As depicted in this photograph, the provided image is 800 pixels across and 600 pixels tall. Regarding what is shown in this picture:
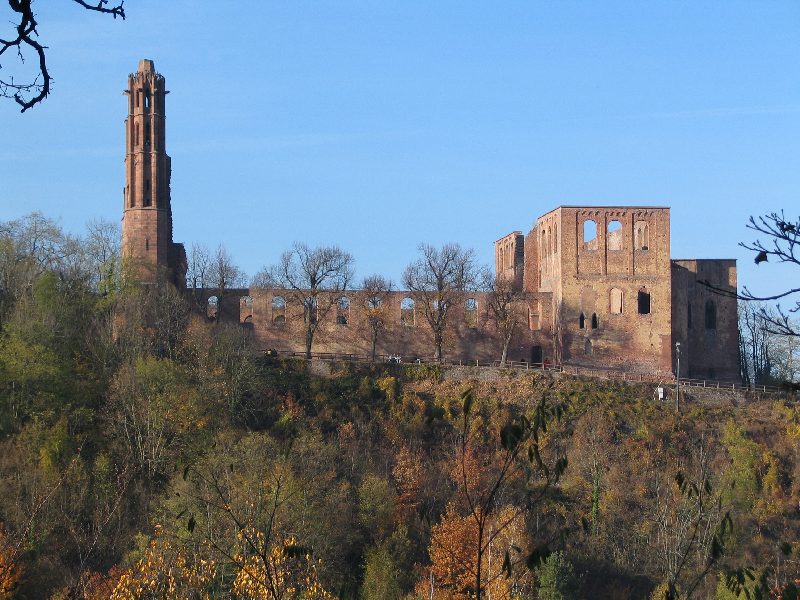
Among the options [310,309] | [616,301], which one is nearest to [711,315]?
[616,301]

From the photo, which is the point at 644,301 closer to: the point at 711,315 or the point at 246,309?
the point at 711,315

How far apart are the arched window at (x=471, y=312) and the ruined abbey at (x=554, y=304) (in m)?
0.03

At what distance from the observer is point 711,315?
48375 mm

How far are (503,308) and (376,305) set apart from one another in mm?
4281

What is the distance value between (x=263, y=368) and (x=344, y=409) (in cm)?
301

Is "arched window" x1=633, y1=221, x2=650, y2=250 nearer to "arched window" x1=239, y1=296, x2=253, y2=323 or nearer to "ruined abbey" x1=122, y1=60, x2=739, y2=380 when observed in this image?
"ruined abbey" x1=122, y1=60, x2=739, y2=380

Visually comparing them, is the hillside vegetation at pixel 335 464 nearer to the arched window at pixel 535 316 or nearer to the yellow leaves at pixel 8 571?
the yellow leaves at pixel 8 571

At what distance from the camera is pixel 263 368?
41.9 metres

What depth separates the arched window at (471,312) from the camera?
153 feet

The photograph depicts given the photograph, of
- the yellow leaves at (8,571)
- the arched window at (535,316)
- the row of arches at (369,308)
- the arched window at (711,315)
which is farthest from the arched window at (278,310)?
the yellow leaves at (8,571)

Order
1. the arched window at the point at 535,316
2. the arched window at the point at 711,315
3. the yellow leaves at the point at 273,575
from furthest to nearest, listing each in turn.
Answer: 1. the arched window at the point at 711,315
2. the arched window at the point at 535,316
3. the yellow leaves at the point at 273,575

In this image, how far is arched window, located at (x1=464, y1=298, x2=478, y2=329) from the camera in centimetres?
4653

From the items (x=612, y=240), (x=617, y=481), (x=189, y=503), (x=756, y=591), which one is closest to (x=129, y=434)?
(x=189, y=503)

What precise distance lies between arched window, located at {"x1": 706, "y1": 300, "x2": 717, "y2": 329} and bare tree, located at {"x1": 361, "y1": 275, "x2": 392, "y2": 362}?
36.5 ft
